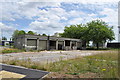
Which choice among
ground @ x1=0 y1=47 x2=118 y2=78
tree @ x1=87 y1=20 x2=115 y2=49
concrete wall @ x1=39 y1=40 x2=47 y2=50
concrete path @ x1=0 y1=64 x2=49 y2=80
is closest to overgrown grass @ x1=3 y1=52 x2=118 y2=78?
ground @ x1=0 y1=47 x2=118 y2=78

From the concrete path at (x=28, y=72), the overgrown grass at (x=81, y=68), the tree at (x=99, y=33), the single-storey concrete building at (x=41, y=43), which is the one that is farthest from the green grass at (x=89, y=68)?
the tree at (x=99, y=33)

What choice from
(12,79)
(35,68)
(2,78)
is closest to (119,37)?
(35,68)

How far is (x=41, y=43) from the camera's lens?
811 inches

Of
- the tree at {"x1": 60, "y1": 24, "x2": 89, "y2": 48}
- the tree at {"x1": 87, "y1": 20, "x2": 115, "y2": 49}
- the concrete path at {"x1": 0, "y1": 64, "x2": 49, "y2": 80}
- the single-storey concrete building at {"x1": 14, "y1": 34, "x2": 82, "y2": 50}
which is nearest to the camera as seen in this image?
the concrete path at {"x1": 0, "y1": 64, "x2": 49, "y2": 80}

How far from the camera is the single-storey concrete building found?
1839 cm

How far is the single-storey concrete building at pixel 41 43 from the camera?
18388 millimetres

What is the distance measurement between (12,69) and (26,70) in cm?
95

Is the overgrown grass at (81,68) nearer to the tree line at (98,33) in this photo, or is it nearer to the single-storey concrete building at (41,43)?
the single-storey concrete building at (41,43)

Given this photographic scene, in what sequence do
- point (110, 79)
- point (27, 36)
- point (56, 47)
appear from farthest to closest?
point (56, 47) < point (27, 36) < point (110, 79)

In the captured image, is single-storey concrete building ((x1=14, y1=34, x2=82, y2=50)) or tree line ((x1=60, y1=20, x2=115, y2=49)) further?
tree line ((x1=60, y1=20, x2=115, y2=49))

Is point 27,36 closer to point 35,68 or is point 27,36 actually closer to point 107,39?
point 35,68

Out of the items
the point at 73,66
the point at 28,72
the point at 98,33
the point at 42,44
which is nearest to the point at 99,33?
the point at 98,33

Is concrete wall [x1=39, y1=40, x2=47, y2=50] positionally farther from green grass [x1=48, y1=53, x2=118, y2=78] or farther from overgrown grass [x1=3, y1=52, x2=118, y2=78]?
green grass [x1=48, y1=53, x2=118, y2=78]

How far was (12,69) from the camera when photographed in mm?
5223
